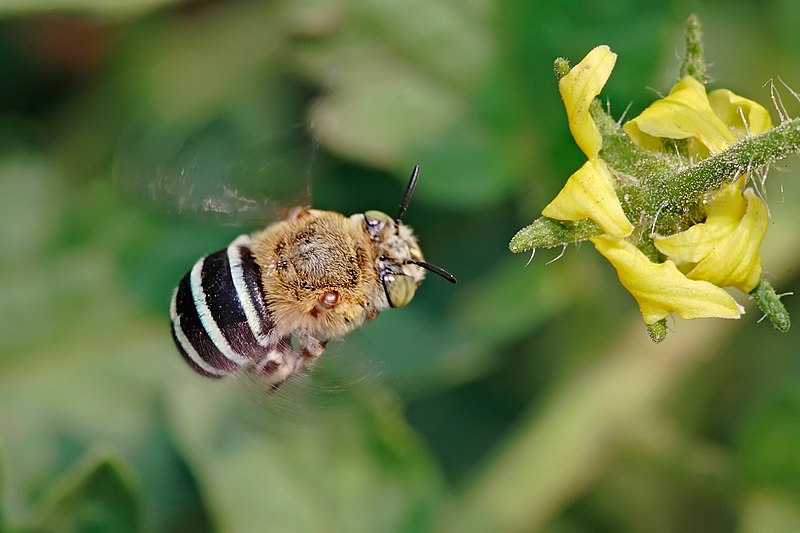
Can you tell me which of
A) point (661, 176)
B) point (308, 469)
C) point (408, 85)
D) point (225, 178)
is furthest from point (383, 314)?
point (661, 176)

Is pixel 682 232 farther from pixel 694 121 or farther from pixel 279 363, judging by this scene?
pixel 279 363

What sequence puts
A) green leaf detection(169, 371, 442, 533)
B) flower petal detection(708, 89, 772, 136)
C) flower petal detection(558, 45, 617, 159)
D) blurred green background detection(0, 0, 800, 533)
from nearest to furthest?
1. flower petal detection(558, 45, 617, 159)
2. flower petal detection(708, 89, 772, 136)
3. blurred green background detection(0, 0, 800, 533)
4. green leaf detection(169, 371, 442, 533)

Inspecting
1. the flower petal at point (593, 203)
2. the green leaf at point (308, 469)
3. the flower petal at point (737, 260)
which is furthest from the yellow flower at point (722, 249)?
the green leaf at point (308, 469)

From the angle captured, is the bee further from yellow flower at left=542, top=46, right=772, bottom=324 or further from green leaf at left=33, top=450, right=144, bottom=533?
yellow flower at left=542, top=46, right=772, bottom=324

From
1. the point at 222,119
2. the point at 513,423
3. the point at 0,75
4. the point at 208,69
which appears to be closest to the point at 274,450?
the point at 513,423

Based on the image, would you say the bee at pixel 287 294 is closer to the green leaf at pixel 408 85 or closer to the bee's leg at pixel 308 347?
the bee's leg at pixel 308 347

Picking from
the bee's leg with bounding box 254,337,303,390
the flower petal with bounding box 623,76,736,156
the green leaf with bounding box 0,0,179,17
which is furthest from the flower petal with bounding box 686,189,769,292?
the green leaf with bounding box 0,0,179,17
